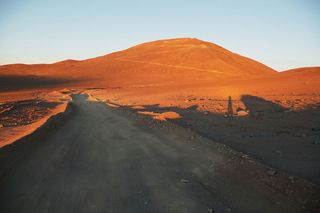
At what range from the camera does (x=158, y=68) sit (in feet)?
298

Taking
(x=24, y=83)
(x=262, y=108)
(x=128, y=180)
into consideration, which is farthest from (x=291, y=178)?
(x=24, y=83)

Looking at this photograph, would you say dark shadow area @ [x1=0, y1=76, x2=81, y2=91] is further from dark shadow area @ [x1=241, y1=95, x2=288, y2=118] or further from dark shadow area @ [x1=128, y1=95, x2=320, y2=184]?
dark shadow area @ [x1=128, y1=95, x2=320, y2=184]

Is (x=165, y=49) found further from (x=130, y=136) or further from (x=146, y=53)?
(x=130, y=136)

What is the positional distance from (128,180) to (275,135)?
21.6 ft

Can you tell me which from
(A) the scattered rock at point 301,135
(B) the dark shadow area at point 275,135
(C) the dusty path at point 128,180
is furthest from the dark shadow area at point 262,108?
(C) the dusty path at point 128,180

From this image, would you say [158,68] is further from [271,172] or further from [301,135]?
[271,172]

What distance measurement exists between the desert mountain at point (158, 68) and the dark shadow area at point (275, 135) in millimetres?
56147

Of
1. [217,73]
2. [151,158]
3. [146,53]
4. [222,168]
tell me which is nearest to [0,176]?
[151,158]

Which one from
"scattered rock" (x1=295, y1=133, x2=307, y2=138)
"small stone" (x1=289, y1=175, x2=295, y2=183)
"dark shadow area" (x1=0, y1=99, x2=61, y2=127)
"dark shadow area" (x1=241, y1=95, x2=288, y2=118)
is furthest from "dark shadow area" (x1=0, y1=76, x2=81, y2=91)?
"small stone" (x1=289, y1=175, x2=295, y2=183)

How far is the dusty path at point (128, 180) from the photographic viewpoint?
5.05 metres

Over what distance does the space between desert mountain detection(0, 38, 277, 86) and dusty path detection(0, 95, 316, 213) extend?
6157 cm

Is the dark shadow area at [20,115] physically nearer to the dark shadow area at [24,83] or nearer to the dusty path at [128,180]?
the dusty path at [128,180]

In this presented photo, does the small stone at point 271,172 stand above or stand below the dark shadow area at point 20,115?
above

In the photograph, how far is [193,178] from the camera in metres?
6.29
